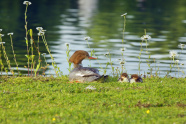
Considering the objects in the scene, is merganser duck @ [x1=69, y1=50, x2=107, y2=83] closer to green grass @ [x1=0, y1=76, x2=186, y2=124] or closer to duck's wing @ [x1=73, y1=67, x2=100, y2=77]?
duck's wing @ [x1=73, y1=67, x2=100, y2=77]

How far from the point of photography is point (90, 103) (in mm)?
10562

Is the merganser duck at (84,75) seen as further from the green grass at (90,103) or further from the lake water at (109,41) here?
the lake water at (109,41)

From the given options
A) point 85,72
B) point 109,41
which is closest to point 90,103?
point 85,72

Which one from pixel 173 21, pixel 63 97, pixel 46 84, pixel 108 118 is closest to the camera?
pixel 108 118

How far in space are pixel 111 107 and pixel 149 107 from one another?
90 centimetres

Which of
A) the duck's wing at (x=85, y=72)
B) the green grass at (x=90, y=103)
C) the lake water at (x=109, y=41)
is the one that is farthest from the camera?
the lake water at (x=109, y=41)

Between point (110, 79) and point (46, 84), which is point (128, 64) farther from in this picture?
point (46, 84)

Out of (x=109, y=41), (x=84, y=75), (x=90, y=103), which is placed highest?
(x=109, y=41)

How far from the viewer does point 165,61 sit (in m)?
24.5

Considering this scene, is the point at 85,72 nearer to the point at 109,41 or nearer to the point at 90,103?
the point at 90,103

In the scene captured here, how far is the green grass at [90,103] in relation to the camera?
362 inches

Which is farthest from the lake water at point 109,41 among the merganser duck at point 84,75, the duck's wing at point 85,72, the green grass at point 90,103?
the green grass at point 90,103

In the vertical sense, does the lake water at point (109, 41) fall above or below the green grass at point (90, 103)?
above

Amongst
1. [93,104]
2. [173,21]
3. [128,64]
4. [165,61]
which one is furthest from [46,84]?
[173,21]
